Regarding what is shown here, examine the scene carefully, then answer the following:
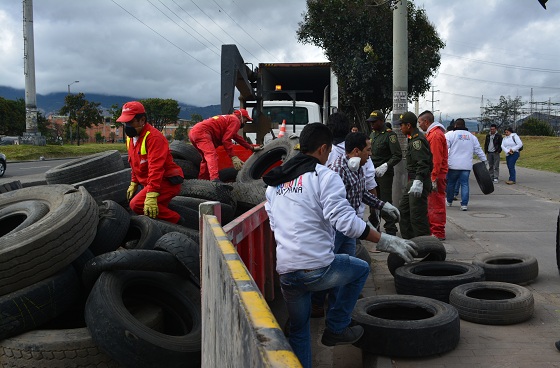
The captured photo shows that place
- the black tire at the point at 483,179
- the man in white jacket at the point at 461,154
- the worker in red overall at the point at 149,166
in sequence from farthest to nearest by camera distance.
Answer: the man in white jacket at the point at 461,154, the black tire at the point at 483,179, the worker in red overall at the point at 149,166

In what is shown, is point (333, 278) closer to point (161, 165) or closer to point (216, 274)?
point (216, 274)

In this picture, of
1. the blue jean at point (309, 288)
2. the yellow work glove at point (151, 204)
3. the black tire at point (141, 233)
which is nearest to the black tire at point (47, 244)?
the black tire at point (141, 233)

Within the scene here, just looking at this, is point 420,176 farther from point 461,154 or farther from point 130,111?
point 461,154

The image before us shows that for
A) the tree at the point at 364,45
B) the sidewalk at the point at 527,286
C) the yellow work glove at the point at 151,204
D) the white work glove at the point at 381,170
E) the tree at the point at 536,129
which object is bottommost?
the sidewalk at the point at 527,286

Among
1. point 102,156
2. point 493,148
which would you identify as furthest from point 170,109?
point 102,156

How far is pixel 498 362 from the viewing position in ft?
14.3

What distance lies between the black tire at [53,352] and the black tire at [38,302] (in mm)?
128

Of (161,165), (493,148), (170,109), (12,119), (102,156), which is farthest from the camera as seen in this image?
(170,109)

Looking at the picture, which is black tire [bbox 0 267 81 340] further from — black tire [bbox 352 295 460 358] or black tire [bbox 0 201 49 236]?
Result: black tire [bbox 352 295 460 358]

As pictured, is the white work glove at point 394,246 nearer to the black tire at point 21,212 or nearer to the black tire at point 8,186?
the black tire at point 21,212

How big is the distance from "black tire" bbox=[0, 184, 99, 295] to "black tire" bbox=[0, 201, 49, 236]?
0.43 m

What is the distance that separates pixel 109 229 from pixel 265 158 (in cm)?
516

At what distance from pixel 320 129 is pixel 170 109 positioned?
342 ft

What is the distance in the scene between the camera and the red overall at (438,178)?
28.9 feet
